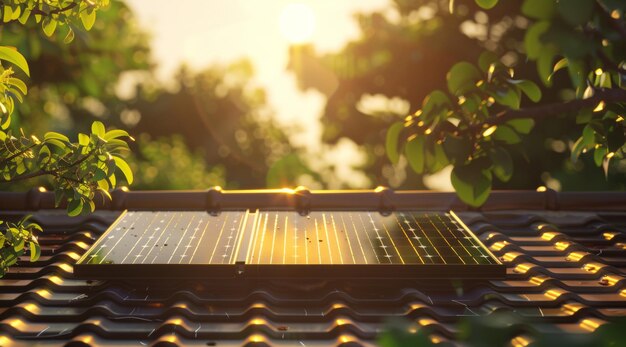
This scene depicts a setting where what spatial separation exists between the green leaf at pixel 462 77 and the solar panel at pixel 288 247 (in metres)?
1.72

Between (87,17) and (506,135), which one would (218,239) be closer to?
(87,17)

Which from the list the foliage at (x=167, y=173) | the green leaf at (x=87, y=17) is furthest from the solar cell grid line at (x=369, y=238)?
the foliage at (x=167, y=173)

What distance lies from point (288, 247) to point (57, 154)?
2.05m

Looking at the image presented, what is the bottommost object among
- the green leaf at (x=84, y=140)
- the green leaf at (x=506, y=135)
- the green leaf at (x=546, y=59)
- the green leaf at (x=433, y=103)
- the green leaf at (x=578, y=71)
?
the green leaf at (x=84, y=140)

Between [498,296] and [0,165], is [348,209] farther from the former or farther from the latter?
[0,165]

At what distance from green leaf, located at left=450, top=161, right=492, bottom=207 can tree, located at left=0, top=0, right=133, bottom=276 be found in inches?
94.1

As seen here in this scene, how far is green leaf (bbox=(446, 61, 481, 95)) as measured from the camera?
4.37m

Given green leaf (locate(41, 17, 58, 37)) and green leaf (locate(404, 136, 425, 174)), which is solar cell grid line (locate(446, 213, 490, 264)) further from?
green leaf (locate(41, 17, 58, 37))

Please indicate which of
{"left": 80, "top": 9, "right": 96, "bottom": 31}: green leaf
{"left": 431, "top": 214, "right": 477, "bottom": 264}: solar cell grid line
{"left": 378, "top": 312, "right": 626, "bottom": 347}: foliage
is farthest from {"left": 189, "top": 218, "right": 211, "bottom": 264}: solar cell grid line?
{"left": 378, "top": 312, "right": 626, "bottom": 347}: foliage

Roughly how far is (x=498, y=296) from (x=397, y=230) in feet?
5.13

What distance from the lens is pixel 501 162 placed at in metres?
4.16

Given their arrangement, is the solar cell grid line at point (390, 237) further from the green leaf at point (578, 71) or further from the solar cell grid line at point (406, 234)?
the green leaf at point (578, 71)

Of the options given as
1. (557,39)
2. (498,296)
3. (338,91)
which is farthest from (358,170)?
(557,39)

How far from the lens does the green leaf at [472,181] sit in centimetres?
417
